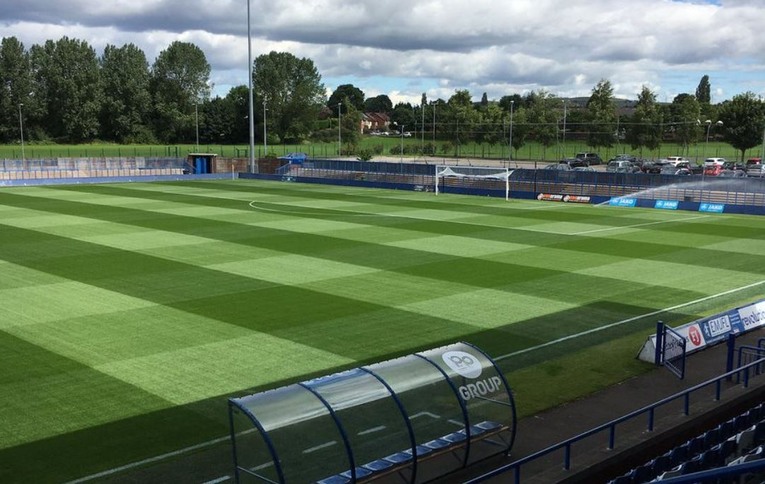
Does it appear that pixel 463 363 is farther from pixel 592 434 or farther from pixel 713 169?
pixel 713 169

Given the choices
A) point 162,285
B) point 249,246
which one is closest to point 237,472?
point 162,285

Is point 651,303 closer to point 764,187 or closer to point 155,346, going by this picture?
point 155,346

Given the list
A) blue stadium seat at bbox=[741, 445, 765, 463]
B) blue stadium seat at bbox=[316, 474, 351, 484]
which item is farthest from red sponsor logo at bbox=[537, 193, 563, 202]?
blue stadium seat at bbox=[316, 474, 351, 484]

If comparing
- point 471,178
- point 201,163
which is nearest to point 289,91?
point 201,163

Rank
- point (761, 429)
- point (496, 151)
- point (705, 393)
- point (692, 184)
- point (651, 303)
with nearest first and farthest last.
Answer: point (761, 429) < point (705, 393) < point (651, 303) < point (692, 184) < point (496, 151)

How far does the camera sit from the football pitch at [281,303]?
14820mm

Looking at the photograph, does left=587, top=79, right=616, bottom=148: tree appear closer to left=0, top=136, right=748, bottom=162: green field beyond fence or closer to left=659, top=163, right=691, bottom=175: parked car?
left=0, top=136, right=748, bottom=162: green field beyond fence

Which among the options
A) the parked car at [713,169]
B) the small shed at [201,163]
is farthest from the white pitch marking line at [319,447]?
the small shed at [201,163]

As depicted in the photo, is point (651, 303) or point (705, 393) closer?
point (705, 393)

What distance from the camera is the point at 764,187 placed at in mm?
51844

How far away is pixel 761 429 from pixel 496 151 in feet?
387

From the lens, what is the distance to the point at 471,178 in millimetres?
65000

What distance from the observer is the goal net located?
200ft

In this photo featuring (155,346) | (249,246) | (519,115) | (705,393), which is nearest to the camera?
(705,393)
